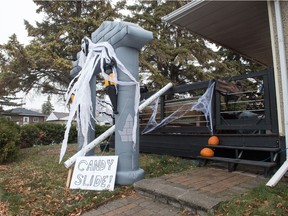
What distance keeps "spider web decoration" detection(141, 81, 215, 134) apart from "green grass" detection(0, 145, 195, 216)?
100 centimetres

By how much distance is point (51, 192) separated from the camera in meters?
3.62

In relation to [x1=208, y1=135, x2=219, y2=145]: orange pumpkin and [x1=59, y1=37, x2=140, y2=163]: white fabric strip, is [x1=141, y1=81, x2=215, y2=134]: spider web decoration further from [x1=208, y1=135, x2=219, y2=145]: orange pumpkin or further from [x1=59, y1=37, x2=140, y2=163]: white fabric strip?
[x1=59, y1=37, x2=140, y2=163]: white fabric strip

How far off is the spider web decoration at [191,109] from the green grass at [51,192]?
996 mm

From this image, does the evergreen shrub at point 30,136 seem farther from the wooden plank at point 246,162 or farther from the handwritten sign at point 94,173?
the wooden plank at point 246,162

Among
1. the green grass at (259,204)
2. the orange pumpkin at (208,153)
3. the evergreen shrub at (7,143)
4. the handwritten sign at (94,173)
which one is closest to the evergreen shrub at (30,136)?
the evergreen shrub at (7,143)

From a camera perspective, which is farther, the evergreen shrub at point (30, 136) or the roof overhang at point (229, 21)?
the evergreen shrub at point (30, 136)

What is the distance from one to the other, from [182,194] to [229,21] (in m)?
4.10

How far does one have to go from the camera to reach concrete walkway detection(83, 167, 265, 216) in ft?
9.09

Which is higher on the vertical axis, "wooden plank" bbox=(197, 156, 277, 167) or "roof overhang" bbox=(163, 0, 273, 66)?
"roof overhang" bbox=(163, 0, 273, 66)

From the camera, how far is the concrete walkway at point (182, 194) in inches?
109

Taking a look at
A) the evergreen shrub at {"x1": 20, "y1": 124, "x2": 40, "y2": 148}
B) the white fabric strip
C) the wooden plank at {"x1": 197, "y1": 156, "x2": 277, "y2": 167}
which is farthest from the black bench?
the evergreen shrub at {"x1": 20, "y1": 124, "x2": 40, "y2": 148}

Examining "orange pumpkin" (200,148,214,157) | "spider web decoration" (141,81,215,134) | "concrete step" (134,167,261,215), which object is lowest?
"concrete step" (134,167,261,215)

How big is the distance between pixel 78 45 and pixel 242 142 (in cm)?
1114

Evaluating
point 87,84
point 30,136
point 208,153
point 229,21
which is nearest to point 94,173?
point 87,84
